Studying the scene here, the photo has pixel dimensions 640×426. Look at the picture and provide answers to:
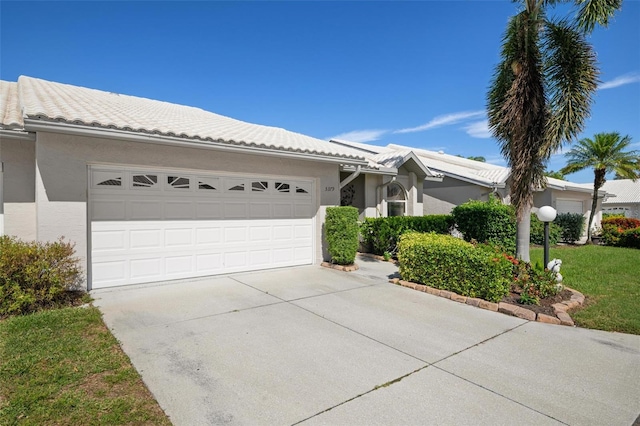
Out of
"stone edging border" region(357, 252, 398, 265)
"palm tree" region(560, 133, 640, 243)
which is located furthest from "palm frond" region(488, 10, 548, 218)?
"palm tree" region(560, 133, 640, 243)

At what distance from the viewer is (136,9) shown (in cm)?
982

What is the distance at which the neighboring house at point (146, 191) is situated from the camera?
6.34 meters

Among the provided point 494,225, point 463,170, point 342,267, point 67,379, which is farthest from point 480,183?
point 67,379

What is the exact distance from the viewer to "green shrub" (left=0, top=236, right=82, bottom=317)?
5.26 meters

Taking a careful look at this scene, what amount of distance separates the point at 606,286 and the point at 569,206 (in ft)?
56.7

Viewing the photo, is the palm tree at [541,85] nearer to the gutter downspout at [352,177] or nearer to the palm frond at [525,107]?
the palm frond at [525,107]

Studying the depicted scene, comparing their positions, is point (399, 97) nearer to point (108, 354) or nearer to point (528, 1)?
point (528, 1)

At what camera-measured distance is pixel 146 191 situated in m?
7.47

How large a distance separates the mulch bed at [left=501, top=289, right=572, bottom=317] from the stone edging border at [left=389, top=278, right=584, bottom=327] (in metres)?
0.07

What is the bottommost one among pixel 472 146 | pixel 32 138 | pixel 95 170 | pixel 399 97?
pixel 95 170

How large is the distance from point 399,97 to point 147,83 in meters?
12.2

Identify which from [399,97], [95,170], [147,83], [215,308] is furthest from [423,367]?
[399,97]

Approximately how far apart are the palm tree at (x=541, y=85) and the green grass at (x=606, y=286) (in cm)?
Result: 181

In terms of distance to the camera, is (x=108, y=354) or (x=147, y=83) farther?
(x=147, y=83)
